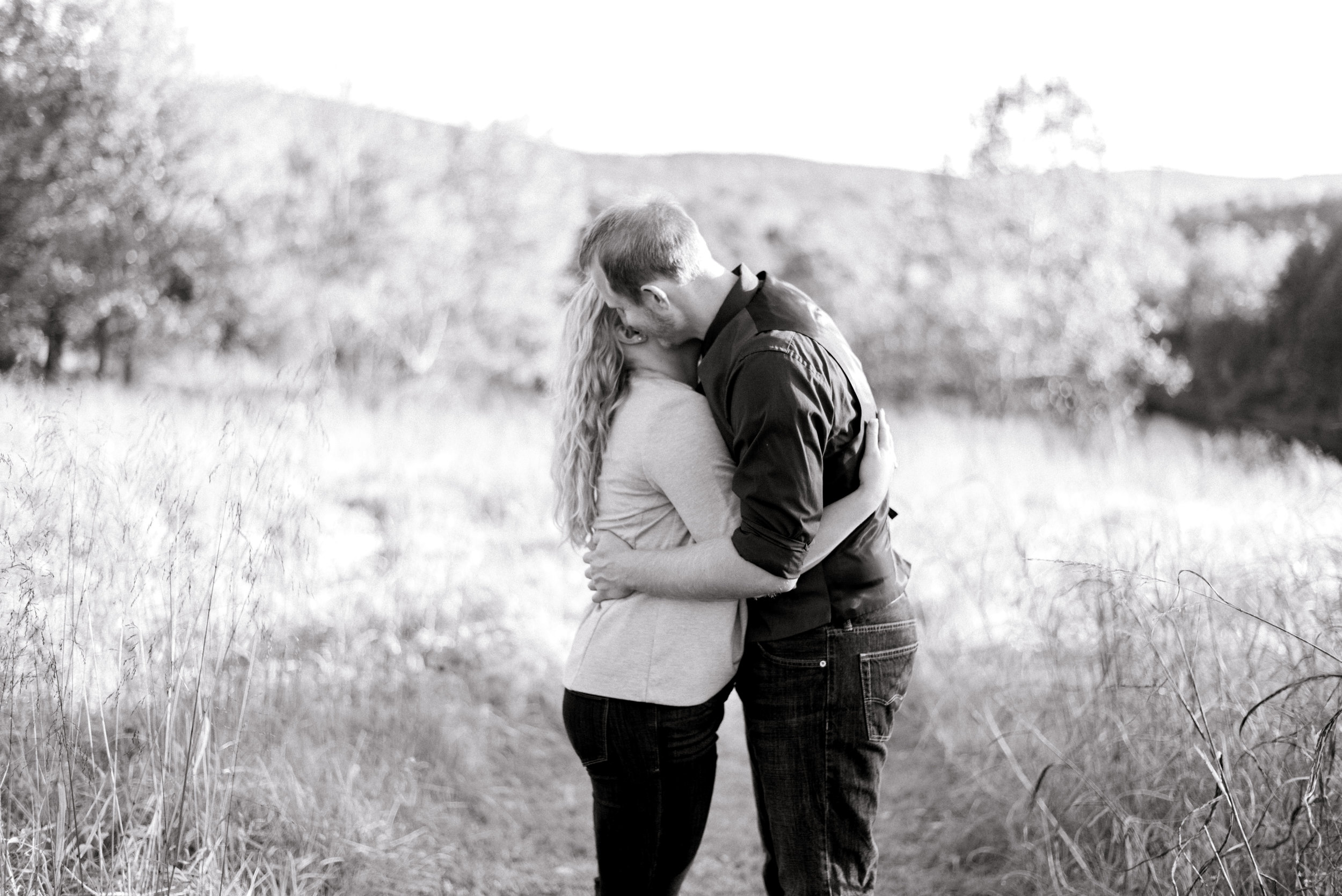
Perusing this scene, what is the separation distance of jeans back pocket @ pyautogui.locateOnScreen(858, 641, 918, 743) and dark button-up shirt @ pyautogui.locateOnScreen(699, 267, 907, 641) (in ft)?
0.35

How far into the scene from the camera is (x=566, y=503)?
2.36 metres

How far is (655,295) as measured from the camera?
2115mm

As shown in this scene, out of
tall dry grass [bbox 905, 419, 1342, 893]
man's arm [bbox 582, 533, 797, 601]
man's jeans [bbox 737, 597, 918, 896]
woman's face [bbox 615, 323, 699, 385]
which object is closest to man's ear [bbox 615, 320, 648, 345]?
woman's face [bbox 615, 323, 699, 385]

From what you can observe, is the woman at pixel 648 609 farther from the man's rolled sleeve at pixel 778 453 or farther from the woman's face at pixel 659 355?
the man's rolled sleeve at pixel 778 453

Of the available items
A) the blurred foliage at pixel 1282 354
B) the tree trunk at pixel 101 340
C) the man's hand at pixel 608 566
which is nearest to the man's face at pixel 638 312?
the man's hand at pixel 608 566

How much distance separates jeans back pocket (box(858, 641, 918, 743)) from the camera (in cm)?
214

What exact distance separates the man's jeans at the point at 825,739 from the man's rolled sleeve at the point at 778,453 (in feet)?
0.84

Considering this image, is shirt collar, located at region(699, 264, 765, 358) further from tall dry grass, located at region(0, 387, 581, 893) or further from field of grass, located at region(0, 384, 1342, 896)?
tall dry grass, located at region(0, 387, 581, 893)

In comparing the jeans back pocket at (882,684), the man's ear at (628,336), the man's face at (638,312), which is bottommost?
the jeans back pocket at (882,684)

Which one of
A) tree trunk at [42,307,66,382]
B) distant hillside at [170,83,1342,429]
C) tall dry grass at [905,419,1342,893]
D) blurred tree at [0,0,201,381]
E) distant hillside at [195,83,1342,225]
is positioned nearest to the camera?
tall dry grass at [905,419,1342,893]

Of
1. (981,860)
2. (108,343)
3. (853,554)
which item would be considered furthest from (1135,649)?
(108,343)

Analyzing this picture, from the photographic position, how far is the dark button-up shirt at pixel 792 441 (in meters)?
1.92

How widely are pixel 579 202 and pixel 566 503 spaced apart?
31522mm

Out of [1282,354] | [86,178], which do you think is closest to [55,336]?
[86,178]
